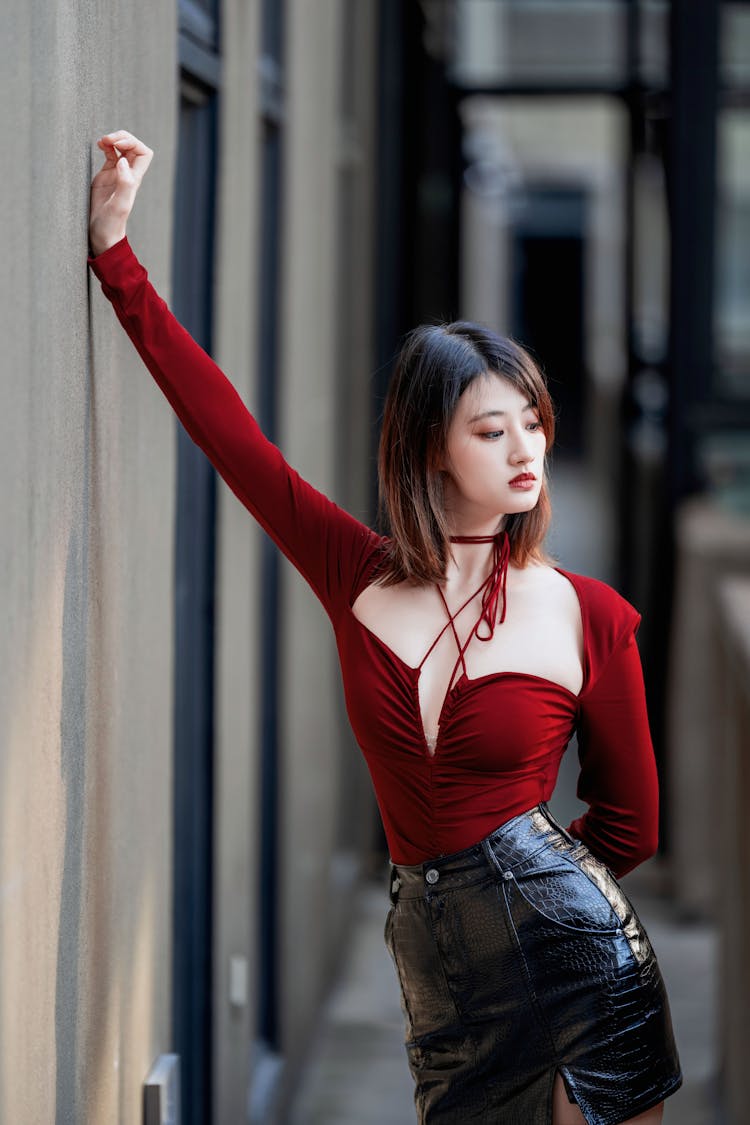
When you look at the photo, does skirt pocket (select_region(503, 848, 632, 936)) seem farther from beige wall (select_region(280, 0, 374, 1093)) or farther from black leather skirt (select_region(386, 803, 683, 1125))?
beige wall (select_region(280, 0, 374, 1093))

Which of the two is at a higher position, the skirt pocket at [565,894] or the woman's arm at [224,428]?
the woman's arm at [224,428]

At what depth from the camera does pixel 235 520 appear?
3.23 meters

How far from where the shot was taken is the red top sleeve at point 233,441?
1847mm

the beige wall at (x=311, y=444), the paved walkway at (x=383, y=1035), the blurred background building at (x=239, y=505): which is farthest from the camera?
the paved walkway at (x=383, y=1035)

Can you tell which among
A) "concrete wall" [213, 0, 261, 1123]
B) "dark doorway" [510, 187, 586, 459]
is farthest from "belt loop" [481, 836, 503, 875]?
"dark doorway" [510, 187, 586, 459]

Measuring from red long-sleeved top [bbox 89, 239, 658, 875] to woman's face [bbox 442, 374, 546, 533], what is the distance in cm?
16

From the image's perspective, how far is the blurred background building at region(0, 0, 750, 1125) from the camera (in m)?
1.68

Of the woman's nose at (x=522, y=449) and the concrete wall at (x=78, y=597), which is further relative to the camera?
the woman's nose at (x=522, y=449)

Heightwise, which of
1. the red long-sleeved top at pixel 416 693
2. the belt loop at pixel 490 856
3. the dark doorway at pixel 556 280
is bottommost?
the belt loop at pixel 490 856

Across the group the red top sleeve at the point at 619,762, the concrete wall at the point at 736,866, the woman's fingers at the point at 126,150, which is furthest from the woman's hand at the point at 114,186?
the concrete wall at the point at 736,866

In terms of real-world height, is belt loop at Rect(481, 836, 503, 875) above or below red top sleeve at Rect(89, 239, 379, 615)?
below

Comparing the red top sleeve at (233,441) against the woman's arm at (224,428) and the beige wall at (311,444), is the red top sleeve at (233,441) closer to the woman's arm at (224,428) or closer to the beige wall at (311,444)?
the woman's arm at (224,428)

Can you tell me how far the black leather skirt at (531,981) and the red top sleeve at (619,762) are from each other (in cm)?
12

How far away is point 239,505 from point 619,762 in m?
1.45
